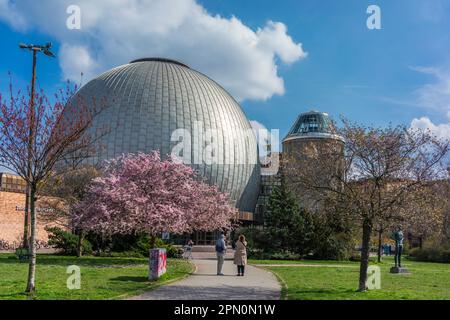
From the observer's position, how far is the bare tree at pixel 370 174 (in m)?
14.3

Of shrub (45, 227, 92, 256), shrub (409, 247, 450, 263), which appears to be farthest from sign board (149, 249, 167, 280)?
shrub (409, 247, 450, 263)

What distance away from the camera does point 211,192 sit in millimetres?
32906

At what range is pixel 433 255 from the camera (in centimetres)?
3916

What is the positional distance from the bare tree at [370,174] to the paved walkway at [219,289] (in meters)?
3.08

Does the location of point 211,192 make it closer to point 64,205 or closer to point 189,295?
point 64,205

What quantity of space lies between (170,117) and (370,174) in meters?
39.3

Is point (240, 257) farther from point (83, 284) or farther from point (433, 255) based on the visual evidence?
point (433, 255)

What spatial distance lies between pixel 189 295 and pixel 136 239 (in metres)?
21.7

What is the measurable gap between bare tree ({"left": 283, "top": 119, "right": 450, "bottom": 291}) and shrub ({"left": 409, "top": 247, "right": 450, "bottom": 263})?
26.7 meters

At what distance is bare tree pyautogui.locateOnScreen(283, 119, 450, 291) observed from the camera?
14.3 m

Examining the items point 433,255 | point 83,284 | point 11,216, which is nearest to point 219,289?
point 83,284

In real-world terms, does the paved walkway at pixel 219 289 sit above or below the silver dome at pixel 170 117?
below

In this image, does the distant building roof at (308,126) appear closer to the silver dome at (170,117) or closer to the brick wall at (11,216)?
the silver dome at (170,117)

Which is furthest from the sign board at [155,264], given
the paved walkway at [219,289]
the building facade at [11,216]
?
the building facade at [11,216]
